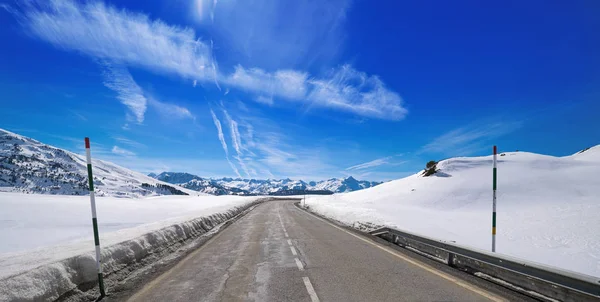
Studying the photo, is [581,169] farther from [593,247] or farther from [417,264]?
[417,264]

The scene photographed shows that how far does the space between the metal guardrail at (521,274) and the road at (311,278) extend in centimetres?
49

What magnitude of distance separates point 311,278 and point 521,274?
421 cm

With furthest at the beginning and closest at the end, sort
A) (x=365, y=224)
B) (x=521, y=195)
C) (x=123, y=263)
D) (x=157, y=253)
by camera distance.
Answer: (x=521, y=195) → (x=365, y=224) → (x=157, y=253) → (x=123, y=263)

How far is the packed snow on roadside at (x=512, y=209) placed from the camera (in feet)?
38.5

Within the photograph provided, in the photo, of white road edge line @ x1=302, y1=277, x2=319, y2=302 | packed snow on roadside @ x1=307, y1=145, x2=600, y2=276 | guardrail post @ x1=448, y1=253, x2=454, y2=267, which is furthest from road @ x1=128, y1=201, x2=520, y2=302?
packed snow on roadside @ x1=307, y1=145, x2=600, y2=276

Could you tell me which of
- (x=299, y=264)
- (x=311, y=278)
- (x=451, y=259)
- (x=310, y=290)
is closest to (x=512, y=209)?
(x=451, y=259)

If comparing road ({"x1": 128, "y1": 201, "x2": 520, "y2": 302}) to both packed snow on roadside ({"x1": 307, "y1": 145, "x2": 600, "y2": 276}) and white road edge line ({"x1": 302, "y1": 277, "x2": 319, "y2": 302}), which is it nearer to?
white road edge line ({"x1": 302, "y1": 277, "x2": 319, "y2": 302})

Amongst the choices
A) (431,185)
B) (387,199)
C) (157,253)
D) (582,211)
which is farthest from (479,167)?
(157,253)

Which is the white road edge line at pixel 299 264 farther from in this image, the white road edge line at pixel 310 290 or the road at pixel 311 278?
the white road edge line at pixel 310 290

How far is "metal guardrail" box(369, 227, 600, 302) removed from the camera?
4.70m

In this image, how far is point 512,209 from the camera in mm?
24531

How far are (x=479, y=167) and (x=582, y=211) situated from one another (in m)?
27.3

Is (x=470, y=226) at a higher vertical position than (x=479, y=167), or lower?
lower

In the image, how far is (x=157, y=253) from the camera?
9945 millimetres
